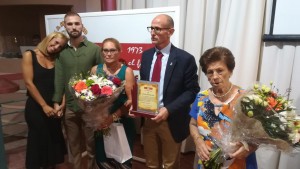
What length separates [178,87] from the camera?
5.81ft

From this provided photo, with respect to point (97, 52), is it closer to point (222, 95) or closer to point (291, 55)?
point (222, 95)

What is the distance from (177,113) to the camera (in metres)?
1.78

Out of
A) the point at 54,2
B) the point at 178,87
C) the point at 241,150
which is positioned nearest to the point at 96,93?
the point at 178,87

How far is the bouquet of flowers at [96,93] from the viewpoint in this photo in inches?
65.4

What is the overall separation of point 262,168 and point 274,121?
138 cm

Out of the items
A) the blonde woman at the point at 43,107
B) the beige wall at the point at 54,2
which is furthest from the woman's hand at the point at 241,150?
the beige wall at the point at 54,2

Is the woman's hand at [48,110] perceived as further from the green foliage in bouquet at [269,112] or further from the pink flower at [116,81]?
the green foliage in bouquet at [269,112]

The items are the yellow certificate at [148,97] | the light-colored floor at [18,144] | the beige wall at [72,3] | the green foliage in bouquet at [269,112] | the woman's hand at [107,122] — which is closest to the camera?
the green foliage in bouquet at [269,112]

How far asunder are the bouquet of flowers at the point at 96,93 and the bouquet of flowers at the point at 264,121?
2.87 feet

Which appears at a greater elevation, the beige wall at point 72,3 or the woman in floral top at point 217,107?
the beige wall at point 72,3

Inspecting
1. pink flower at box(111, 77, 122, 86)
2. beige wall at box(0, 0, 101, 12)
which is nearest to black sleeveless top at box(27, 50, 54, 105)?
pink flower at box(111, 77, 122, 86)

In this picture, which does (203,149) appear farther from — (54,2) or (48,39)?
(54,2)

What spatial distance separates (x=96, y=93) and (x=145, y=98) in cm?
33

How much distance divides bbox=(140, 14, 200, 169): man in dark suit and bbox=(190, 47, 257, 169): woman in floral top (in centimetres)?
32
